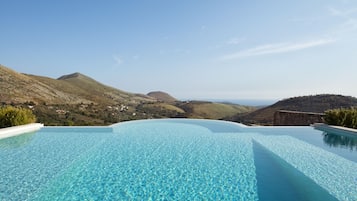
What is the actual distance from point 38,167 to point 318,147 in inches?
265

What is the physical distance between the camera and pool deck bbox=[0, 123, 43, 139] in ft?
24.7

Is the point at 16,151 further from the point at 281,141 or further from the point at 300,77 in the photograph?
the point at 300,77

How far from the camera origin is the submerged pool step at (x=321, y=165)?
12.6 feet

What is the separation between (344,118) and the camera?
31.4 feet

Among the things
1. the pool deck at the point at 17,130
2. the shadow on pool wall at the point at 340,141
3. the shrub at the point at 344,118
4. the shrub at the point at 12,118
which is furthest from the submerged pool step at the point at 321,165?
the shrub at the point at 12,118

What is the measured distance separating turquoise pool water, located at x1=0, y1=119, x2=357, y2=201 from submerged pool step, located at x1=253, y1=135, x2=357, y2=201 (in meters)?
0.02

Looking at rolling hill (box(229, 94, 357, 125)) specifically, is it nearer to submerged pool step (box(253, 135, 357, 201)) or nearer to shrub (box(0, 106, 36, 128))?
submerged pool step (box(253, 135, 357, 201))

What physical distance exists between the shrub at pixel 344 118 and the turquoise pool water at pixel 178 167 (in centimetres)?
132

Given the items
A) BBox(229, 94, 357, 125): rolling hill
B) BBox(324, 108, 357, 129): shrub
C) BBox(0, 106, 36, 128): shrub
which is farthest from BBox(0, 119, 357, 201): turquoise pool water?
BBox(229, 94, 357, 125): rolling hill

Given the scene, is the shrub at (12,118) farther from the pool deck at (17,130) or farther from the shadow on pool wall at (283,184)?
the shadow on pool wall at (283,184)

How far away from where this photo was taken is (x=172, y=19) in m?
16.3

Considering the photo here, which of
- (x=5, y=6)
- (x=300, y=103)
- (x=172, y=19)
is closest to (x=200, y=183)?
(x=172, y=19)

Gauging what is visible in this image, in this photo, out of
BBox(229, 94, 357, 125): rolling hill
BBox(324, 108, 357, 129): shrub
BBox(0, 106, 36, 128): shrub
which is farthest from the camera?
BBox(229, 94, 357, 125): rolling hill

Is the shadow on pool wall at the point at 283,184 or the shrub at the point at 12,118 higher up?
the shrub at the point at 12,118
